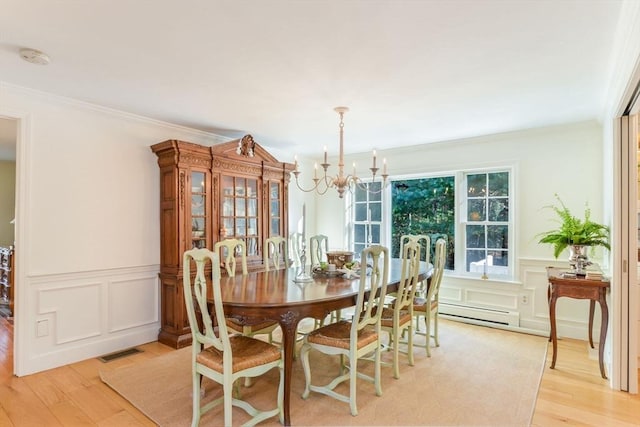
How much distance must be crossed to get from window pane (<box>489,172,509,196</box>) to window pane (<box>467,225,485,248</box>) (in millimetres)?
470

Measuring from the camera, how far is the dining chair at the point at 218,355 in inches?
78.8

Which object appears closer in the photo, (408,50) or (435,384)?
(408,50)

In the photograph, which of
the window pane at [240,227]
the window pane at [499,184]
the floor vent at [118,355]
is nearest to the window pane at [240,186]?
the window pane at [240,227]

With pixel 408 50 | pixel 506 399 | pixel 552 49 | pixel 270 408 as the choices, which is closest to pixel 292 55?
pixel 408 50

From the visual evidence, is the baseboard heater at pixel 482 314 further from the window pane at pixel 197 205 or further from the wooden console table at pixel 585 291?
the window pane at pixel 197 205

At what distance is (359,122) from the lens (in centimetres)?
384

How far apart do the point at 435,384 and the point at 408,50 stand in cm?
246

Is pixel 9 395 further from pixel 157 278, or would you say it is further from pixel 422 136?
Answer: pixel 422 136

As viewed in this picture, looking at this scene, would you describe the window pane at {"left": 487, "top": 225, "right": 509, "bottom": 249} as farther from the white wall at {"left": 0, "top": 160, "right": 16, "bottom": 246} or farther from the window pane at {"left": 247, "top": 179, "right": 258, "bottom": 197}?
the white wall at {"left": 0, "top": 160, "right": 16, "bottom": 246}

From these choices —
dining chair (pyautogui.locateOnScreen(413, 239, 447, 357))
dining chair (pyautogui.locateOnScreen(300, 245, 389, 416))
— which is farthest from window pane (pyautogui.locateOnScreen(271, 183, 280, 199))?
dining chair (pyautogui.locateOnScreen(300, 245, 389, 416))

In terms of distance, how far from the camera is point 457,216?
475 centimetres

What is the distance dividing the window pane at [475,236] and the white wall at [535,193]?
432 millimetres

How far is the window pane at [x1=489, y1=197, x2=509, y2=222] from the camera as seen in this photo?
4412 millimetres

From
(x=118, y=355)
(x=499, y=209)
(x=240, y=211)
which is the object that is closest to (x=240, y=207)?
(x=240, y=211)
